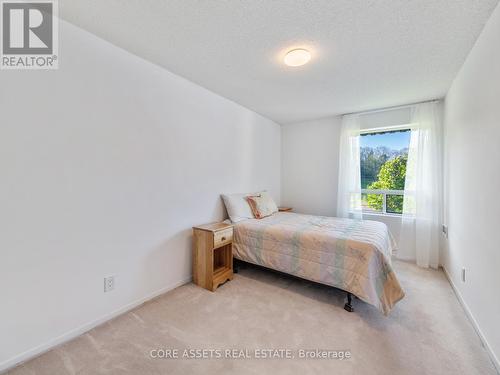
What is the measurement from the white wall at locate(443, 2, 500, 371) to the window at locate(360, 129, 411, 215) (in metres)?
1.06

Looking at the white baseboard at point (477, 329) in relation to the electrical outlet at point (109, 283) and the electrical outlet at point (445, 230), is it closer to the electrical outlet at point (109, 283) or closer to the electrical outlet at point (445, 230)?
the electrical outlet at point (445, 230)

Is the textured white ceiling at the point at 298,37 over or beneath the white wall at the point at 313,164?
over

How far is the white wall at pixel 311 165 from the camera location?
4.01 metres

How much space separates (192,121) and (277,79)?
1.11m

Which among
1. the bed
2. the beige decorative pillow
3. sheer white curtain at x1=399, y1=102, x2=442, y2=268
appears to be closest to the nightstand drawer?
the bed

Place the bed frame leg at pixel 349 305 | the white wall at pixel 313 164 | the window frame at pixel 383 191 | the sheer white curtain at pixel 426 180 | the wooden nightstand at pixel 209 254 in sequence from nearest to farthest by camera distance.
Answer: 1. the bed frame leg at pixel 349 305
2. the wooden nightstand at pixel 209 254
3. the sheer white curtain at pixel 426 180
4. the window frame at pixel 383 191
5. the white wall at pixel 313 164

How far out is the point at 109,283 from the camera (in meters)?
1.86

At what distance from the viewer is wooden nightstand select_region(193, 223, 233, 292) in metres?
2.35

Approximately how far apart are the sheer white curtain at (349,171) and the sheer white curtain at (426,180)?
0.74 metres

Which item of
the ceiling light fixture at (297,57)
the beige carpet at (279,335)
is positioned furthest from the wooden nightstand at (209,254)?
the ceiling light fixture at (297,57)

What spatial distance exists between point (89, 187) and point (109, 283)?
84 centimetres

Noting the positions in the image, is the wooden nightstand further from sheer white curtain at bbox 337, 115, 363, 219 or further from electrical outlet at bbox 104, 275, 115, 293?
sheer white curtain at bbox 337, 115, 363, 219

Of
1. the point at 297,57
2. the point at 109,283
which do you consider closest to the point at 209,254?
the point at 109,283

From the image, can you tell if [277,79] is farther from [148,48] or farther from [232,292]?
[232,292]
